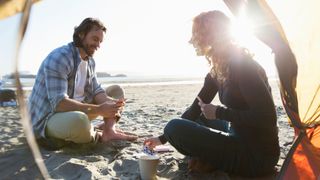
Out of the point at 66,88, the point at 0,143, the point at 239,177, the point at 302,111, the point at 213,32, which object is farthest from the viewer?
the point at 0,143

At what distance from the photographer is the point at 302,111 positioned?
2.14 meters

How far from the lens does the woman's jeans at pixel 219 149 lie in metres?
Answer: 2.32

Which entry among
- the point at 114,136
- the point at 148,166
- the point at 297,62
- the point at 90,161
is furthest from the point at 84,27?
the point at 297,62

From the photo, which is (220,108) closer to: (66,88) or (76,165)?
(76,165)

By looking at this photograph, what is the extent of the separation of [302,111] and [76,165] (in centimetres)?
141

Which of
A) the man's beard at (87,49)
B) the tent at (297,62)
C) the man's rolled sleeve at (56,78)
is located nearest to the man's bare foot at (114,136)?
the man's rolled sleeve at (56,78)

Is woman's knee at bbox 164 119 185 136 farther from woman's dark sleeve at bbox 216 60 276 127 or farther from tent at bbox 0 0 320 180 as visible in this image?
tent at bbox 0 0 320 180

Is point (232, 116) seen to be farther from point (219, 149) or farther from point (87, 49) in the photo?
point (87, 49)

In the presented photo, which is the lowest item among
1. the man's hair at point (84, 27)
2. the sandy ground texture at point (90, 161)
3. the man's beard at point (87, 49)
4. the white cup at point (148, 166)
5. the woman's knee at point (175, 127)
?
the sandy ground texture at point (90, 161)

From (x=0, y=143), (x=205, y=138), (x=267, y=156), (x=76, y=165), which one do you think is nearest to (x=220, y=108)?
(x=205, y=138)

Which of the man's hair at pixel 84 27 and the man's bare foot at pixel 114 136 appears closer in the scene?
the man's hair at pixel 84 27

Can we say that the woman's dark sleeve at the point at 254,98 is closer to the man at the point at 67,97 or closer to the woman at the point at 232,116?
the woman at the point at 232,116

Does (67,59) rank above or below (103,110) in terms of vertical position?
above

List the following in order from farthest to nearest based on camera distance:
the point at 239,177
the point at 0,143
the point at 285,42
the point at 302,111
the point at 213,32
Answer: the point at 0,143, the point at 239,177, the point at 213,32, the point at 302,111, the point at 285,42
